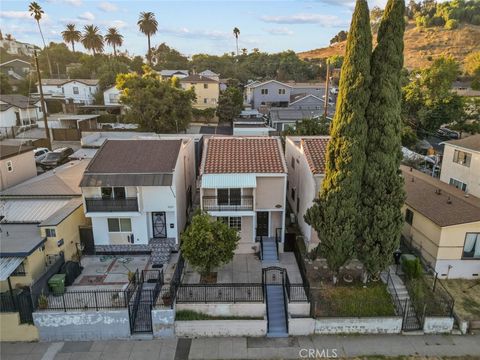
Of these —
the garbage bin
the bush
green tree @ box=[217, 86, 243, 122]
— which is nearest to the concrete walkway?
the garbage bin

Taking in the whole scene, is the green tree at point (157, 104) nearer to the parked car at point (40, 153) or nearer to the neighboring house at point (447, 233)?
the parked car at point (40, 153)

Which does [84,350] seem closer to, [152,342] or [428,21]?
[152,342]

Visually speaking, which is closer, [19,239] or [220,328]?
[220,328]

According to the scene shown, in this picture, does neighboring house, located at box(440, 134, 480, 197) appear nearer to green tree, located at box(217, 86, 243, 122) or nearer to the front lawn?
the front lawn

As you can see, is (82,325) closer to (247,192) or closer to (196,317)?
(196,317)

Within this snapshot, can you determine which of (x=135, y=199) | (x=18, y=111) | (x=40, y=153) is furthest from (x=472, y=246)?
(x=18, y=111)

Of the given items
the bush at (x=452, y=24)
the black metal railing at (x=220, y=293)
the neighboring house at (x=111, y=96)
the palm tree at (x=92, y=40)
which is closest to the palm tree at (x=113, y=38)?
the palm tree at (x=92, y=40)
